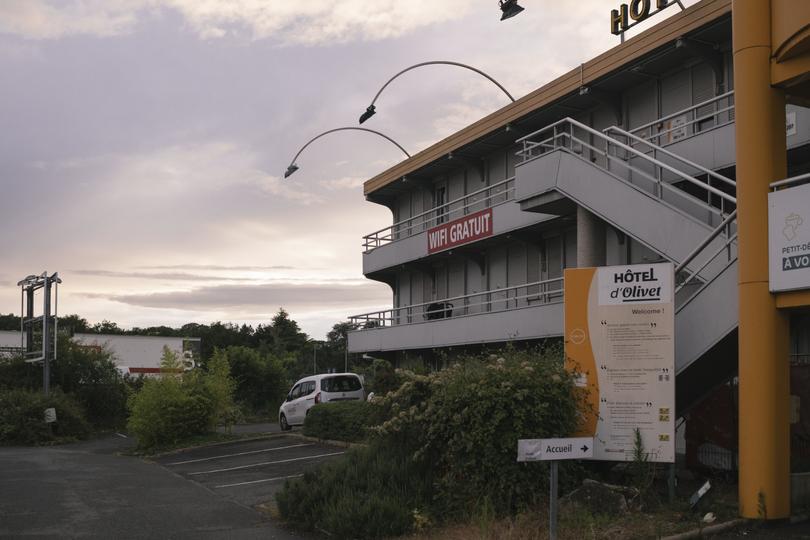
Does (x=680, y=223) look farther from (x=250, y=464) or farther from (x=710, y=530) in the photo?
(x=250, y=464)

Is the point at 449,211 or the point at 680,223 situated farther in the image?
the point at 449,211

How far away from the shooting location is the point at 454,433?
38.1 ft

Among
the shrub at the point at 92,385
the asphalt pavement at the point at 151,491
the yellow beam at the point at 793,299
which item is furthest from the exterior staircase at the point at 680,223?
the shrub at the point at 92,385

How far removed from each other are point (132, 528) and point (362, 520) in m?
3.71

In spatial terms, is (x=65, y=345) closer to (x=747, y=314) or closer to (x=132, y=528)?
(x=132, y=528)

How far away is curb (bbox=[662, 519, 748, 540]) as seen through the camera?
9.43 m

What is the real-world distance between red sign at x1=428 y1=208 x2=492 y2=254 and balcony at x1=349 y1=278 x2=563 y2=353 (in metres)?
1.85

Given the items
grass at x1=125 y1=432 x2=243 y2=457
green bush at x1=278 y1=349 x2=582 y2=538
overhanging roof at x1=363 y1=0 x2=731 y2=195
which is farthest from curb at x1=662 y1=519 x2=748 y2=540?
grass at x1=125 y1=432 x2=243 y2=457

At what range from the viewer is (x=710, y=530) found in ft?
31.8

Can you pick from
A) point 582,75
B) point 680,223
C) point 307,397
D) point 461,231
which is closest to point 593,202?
point 680,223

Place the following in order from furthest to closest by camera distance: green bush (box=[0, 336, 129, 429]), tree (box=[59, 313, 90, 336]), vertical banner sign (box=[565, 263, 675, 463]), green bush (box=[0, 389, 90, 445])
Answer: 1. tree (box=[59, 313, 90, 336])
2. green bush (box=[0, 336, 129, 429])
3. green bush (box=[0, 389, 90, 445])
4. vertical banner sign (box=[565, 263, 675, 463])

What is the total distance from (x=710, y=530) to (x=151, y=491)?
1090 centimetres

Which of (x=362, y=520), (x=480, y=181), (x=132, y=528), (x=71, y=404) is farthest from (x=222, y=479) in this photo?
(x=71, y=404)

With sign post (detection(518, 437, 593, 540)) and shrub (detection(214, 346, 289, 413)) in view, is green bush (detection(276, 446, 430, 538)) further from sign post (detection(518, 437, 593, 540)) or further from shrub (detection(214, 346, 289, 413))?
shrub (detection(214, 346, 289, 413))
